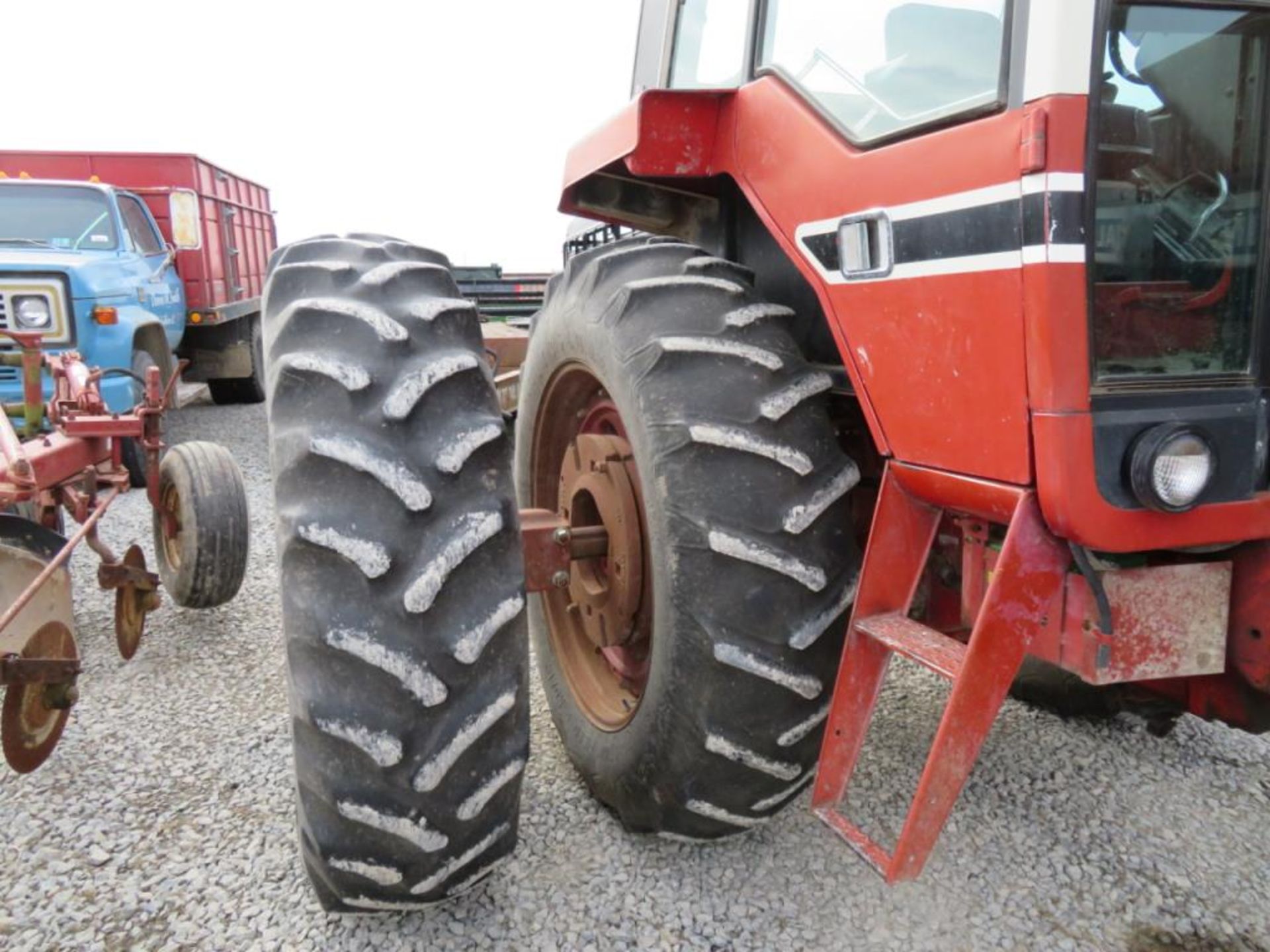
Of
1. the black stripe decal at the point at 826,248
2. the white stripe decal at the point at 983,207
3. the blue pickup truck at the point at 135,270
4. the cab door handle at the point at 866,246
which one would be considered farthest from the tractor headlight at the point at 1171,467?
the blue pickup truck at the point at 135,270

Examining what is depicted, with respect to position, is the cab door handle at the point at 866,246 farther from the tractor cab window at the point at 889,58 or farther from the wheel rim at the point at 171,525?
the wheel rim at the point at 171,525

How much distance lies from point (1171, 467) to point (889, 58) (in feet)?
2.79

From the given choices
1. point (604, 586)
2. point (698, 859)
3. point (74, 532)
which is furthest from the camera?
point (74, 532)

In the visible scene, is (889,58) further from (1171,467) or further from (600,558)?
(600,558)

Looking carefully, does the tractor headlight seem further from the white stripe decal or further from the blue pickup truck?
the blue pickup truck

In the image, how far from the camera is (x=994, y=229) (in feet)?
4.43

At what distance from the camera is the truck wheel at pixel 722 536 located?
1756 millimetres

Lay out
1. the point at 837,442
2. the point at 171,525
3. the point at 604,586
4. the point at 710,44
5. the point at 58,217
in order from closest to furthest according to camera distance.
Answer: the point at 837,442
the point at 604,586
the point at 710,44
the point at 171,525
the point at 58,217

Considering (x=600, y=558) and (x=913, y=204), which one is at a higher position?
(x=913, y=204)

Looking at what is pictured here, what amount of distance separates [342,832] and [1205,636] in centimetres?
144

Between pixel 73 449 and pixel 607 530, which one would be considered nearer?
pixel 607 530

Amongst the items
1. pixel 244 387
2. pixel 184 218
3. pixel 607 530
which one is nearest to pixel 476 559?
pixel 607 530

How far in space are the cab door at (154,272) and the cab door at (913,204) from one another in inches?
252

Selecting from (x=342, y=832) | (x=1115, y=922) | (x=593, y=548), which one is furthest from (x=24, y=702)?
(x=1115, y=922)
